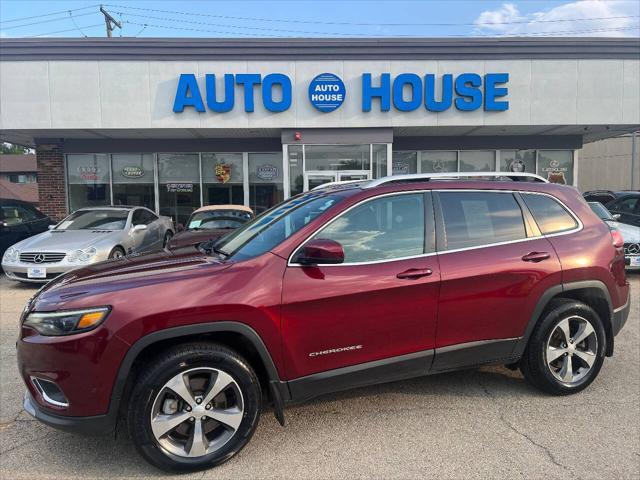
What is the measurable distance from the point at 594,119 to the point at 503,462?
13.1m

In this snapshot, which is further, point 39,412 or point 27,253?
point 27,253

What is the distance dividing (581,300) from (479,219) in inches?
47.2

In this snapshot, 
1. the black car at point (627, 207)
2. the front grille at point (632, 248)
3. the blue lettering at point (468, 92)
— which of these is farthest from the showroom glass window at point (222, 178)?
the front grille at point (632, 248)

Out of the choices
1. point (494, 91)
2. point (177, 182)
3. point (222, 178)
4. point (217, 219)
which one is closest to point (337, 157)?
point (222, 178)

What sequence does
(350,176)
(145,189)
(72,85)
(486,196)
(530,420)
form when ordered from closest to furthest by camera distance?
1. (530,420)
2. (486,196)
3. (72,85)
4. (350,176)
5. (145,189)

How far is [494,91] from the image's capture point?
42.2ft

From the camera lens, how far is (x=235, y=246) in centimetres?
336

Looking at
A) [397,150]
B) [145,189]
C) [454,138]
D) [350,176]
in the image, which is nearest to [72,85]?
[145,189]

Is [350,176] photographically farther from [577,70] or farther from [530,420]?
[530,420]

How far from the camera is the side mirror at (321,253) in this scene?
2.81m

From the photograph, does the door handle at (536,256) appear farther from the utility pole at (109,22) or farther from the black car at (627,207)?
the utility pole at (109,22)

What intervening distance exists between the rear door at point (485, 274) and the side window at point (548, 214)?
0.10 meters

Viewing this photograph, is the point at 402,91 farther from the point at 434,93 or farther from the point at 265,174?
the point at 265,174

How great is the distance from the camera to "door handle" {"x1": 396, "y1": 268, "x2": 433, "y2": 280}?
3.09 m
